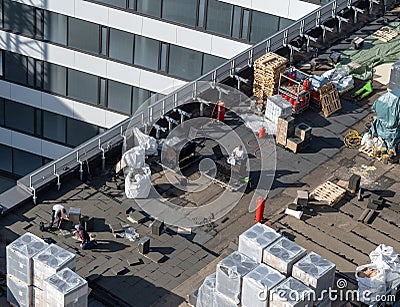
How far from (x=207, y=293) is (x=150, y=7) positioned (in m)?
41.9

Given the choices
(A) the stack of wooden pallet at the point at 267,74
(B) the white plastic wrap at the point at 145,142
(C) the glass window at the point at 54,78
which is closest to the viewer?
(B) the white plastic wrap at the point at 145,142

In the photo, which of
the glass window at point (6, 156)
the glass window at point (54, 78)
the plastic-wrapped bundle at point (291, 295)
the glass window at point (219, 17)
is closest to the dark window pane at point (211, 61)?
the glass window at point (219, 17)

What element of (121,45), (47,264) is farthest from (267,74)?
(121,45)

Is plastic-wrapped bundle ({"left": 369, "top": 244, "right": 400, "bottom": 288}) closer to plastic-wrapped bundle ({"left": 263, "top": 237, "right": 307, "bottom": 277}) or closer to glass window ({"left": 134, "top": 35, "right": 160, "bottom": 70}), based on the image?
plastic-wrapped bundle ({"left": 263, "top": 237, "right": 307, "bottom": 277})

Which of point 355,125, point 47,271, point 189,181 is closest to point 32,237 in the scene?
point 47,271

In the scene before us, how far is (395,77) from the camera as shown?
6900cm

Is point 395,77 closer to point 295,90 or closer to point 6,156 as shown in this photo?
point 295,90

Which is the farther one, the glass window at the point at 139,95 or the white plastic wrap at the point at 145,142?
the glass window at the point at 139,95

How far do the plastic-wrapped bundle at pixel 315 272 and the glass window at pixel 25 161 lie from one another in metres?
51.3

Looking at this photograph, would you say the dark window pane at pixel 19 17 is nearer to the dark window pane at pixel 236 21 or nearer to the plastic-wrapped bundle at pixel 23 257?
the dark window pane at pixel 236 21

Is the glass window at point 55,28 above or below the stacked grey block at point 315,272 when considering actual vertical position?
below

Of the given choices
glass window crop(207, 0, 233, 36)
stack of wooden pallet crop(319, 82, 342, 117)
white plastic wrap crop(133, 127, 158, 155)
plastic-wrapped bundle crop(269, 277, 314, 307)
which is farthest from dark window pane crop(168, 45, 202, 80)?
plastic-wrapped bundle crop(269, 277, 314, 307)

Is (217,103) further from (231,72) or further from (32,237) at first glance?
(32,237)

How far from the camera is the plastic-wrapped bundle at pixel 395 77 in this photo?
225 feet
